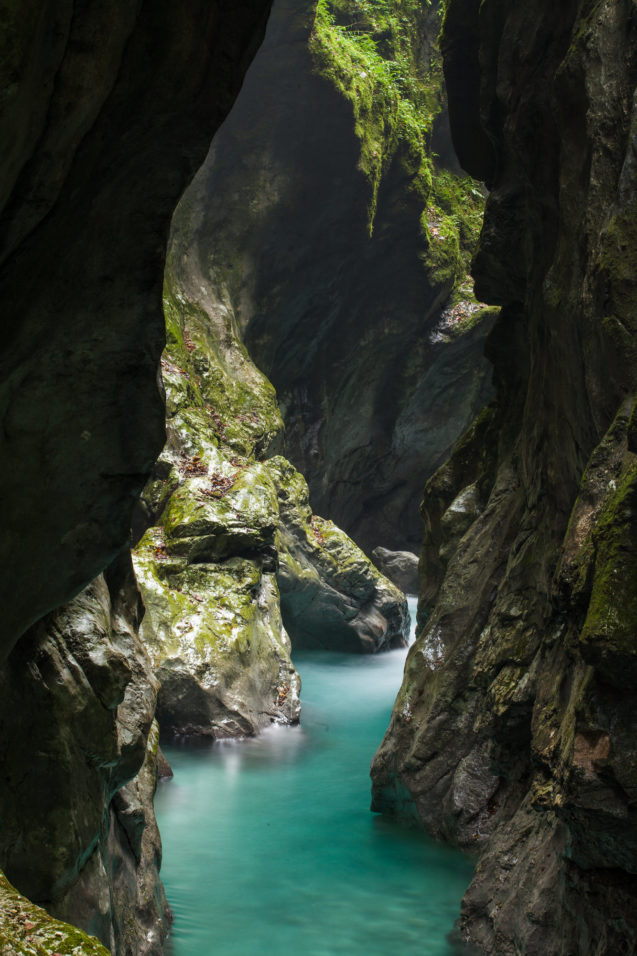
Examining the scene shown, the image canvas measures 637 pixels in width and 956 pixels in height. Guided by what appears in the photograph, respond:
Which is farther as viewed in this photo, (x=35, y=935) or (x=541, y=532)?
(x=541, y=532)

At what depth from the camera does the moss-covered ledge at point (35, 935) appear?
1.95 meters

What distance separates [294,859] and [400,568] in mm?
18164

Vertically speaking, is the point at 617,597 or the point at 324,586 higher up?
the point at 617,597

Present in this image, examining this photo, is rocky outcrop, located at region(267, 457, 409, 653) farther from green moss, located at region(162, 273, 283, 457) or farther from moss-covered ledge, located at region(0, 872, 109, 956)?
moss-covered ledge, located at region(0, 872, 109, 956)

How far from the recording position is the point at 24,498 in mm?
3705

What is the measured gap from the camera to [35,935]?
203cm

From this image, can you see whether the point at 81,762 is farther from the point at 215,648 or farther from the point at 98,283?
the point at 215,648

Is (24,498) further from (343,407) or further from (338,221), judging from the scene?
(343,407)

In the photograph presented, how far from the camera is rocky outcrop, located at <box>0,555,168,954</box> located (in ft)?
12.3

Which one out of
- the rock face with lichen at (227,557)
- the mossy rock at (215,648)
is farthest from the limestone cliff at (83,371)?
the rock face with lichen at (227,557)

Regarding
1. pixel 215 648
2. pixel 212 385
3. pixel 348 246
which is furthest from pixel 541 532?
pixel 348 246

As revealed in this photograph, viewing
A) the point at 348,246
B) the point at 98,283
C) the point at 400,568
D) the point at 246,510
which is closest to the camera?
the point at 98,283

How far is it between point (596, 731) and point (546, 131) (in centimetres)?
532

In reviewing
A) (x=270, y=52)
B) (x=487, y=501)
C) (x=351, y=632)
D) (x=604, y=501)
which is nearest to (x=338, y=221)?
(x=270, y=52)
